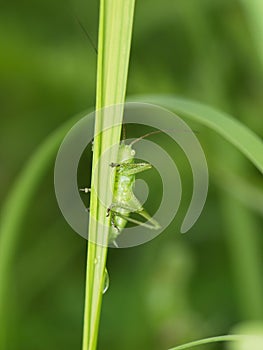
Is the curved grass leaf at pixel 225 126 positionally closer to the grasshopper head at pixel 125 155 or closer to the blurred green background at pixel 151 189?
the grasshopper head at pixel 125 155

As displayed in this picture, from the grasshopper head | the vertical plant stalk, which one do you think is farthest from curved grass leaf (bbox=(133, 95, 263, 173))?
the vertical plant stalk

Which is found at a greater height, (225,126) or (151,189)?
(151,189)

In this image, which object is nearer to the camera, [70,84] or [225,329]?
[225,329]

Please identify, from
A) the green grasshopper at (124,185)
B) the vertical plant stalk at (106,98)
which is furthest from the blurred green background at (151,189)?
the vertical plant stalk at (106,98)

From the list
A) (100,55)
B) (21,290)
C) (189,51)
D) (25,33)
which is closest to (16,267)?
(21,290)

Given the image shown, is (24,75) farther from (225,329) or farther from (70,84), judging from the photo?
(225,329)


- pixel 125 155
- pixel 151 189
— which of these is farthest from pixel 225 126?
pixel 151 189

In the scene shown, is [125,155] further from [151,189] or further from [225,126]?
[151,189]

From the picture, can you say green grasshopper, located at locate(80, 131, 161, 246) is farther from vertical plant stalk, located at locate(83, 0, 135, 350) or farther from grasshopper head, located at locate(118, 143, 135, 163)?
vertical plant stalk, located at locate(83, 0, 135, 350)
